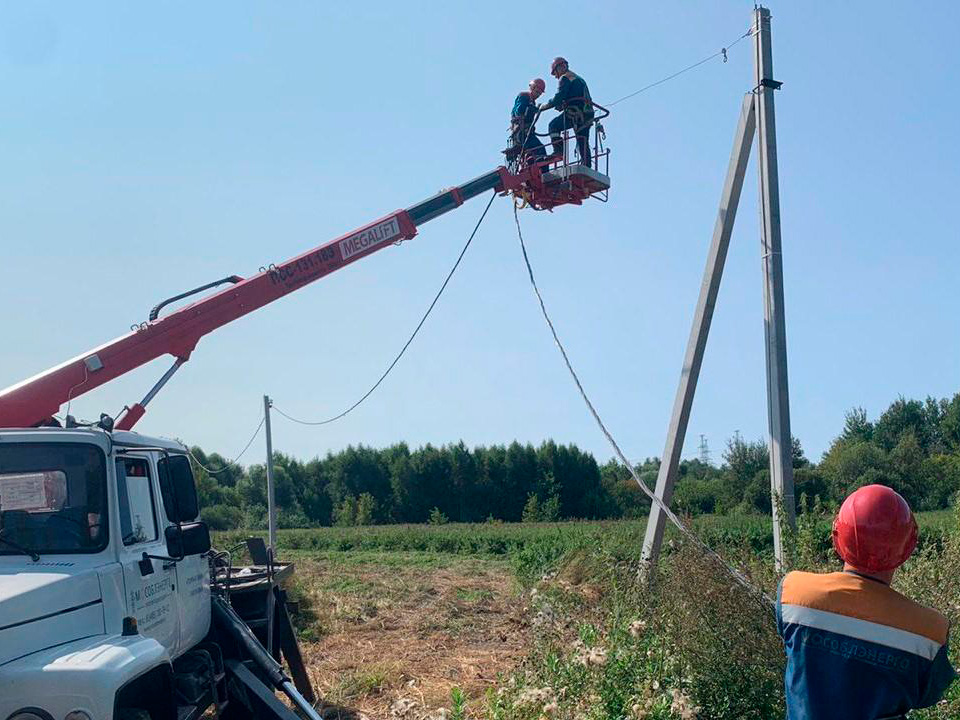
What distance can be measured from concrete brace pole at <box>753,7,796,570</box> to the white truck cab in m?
4.48

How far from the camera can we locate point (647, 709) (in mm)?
5426

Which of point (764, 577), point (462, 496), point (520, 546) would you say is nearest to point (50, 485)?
point (764, 577)

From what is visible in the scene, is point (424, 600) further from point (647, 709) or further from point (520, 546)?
point (520, 546)

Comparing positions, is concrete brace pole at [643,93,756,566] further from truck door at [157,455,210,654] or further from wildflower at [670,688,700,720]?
truck door at [157,455,210,654]

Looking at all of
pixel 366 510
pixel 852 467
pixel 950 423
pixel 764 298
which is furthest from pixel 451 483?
pixel 764 298

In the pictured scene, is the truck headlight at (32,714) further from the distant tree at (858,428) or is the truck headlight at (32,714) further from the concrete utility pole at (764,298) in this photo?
the distant tree at (858,428)

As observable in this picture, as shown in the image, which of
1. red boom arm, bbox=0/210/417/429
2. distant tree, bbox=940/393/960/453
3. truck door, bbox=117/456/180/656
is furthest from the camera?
distant tree, bbox=940/393/960/453

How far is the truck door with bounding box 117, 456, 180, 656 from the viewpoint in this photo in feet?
18.2

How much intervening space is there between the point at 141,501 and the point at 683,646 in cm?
351

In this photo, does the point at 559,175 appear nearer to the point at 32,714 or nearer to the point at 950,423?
the point at 32,714

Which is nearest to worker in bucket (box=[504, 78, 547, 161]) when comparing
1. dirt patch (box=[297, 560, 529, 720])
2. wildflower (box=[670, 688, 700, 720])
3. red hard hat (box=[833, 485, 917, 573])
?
dirt patch (box=[297, 560, 529, 720])

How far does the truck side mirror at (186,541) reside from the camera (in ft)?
18.7

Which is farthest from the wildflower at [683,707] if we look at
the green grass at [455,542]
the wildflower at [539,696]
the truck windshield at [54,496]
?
the green grass at [455,542]

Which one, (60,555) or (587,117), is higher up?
(587,117)
